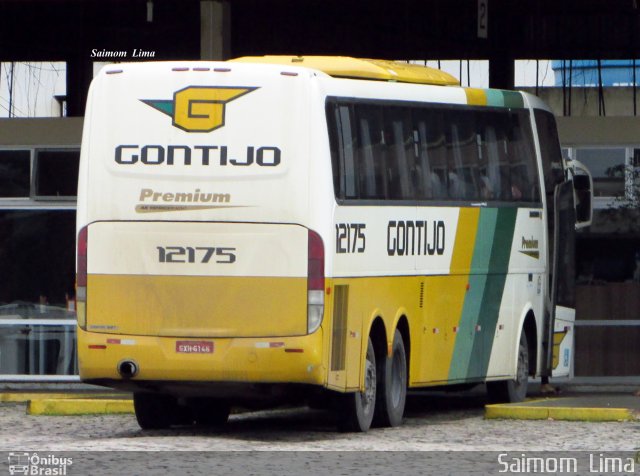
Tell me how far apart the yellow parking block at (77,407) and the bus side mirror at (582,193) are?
19.9ft

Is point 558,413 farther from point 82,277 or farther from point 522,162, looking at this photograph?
point 82,277

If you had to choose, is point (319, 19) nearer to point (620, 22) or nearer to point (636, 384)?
point (620, 22)

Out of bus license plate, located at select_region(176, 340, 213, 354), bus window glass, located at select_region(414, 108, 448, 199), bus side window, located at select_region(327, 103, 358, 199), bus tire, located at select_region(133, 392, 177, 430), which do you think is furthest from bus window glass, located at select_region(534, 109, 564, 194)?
bus license plate, located at select_region(176, 340, 213, 354)

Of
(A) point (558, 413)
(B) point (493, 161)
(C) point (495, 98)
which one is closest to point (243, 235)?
(A) point (558, 413)

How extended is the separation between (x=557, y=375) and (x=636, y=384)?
85.0 inches

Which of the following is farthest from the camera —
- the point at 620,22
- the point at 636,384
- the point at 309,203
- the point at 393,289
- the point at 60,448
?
the point at 620,22

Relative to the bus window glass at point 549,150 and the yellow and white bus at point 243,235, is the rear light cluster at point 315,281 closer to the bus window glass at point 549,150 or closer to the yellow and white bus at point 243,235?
the yellow and white bus at point 243,235

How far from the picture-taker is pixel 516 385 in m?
19.5

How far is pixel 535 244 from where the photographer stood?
64.0 ft

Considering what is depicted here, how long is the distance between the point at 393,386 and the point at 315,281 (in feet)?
7.59

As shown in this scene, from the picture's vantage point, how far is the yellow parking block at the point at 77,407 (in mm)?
18047

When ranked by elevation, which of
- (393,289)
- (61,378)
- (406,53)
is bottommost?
(61,378)

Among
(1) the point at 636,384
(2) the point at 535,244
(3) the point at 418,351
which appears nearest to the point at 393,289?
(3) the point at 418,351

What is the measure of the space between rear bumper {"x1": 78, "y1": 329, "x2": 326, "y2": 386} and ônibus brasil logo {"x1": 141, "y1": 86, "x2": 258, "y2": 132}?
6.03 feet
